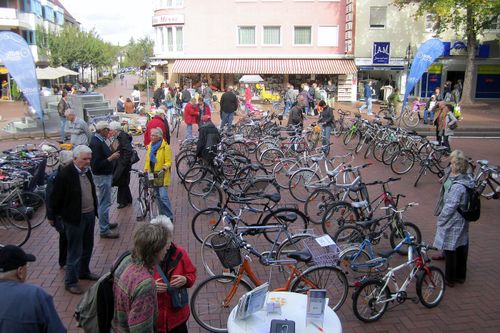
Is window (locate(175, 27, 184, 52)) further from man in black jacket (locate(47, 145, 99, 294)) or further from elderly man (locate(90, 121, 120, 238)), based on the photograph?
man in black jacket (locate(47, 145, 99, 294))

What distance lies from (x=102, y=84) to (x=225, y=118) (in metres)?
43.8

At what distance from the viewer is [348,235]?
20.8 ft

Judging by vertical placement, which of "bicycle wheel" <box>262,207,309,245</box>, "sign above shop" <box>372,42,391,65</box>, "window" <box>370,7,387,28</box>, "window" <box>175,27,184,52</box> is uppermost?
"window" <box>370,7,387,28</box>

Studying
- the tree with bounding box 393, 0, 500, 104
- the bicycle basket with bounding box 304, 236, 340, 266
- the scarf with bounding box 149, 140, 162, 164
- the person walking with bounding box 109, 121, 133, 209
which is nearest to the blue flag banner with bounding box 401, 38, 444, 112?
the tree with bounding box 393, 0, 500, 104

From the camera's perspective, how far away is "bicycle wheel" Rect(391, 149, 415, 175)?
11547mm

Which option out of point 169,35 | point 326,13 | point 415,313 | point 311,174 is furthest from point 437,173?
point 169,35

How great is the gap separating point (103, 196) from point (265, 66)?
24.7 meters

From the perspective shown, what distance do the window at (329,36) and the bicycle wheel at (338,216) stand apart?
83.7 ft

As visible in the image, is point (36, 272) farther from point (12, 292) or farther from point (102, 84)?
point (102, 84)

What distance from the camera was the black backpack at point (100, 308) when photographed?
304 cm

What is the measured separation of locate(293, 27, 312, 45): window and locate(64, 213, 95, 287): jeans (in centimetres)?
2739

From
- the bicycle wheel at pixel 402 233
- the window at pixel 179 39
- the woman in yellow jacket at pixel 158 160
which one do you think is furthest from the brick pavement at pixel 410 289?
the window at pixel 179 39

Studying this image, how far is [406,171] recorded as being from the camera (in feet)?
38.0

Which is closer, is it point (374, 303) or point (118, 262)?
point (118, 262)
